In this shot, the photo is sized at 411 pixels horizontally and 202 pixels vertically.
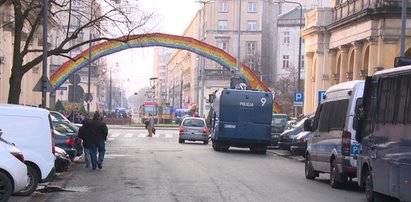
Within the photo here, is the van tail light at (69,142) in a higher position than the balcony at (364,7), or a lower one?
lower

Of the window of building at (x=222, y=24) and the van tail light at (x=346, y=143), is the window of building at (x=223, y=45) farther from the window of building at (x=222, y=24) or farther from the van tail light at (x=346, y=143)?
the van tail light at (x=346, y=143)

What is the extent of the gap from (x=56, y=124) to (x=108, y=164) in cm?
300

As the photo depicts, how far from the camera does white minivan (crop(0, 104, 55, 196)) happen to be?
15000 mm

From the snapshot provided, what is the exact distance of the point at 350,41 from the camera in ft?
148

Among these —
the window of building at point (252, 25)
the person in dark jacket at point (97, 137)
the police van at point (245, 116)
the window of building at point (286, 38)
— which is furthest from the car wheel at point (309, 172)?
the window of building at point (252, 25)

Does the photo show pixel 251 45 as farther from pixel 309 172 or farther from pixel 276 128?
pixel 309 172

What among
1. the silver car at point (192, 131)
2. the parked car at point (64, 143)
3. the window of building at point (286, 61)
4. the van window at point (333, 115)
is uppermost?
the window of building at point (286, 61)

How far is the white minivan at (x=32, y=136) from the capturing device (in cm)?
1500

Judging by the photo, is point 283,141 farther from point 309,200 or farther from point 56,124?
point 309,200

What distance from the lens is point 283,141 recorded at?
106 ft

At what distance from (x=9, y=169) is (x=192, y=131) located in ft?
99.8

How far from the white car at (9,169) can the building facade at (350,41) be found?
1006 inches

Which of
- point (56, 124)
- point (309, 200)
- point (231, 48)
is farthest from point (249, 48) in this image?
point (309, 200)

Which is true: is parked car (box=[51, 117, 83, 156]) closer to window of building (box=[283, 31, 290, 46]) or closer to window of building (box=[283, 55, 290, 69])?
window of building (box=[283, 31, 290, 46])
